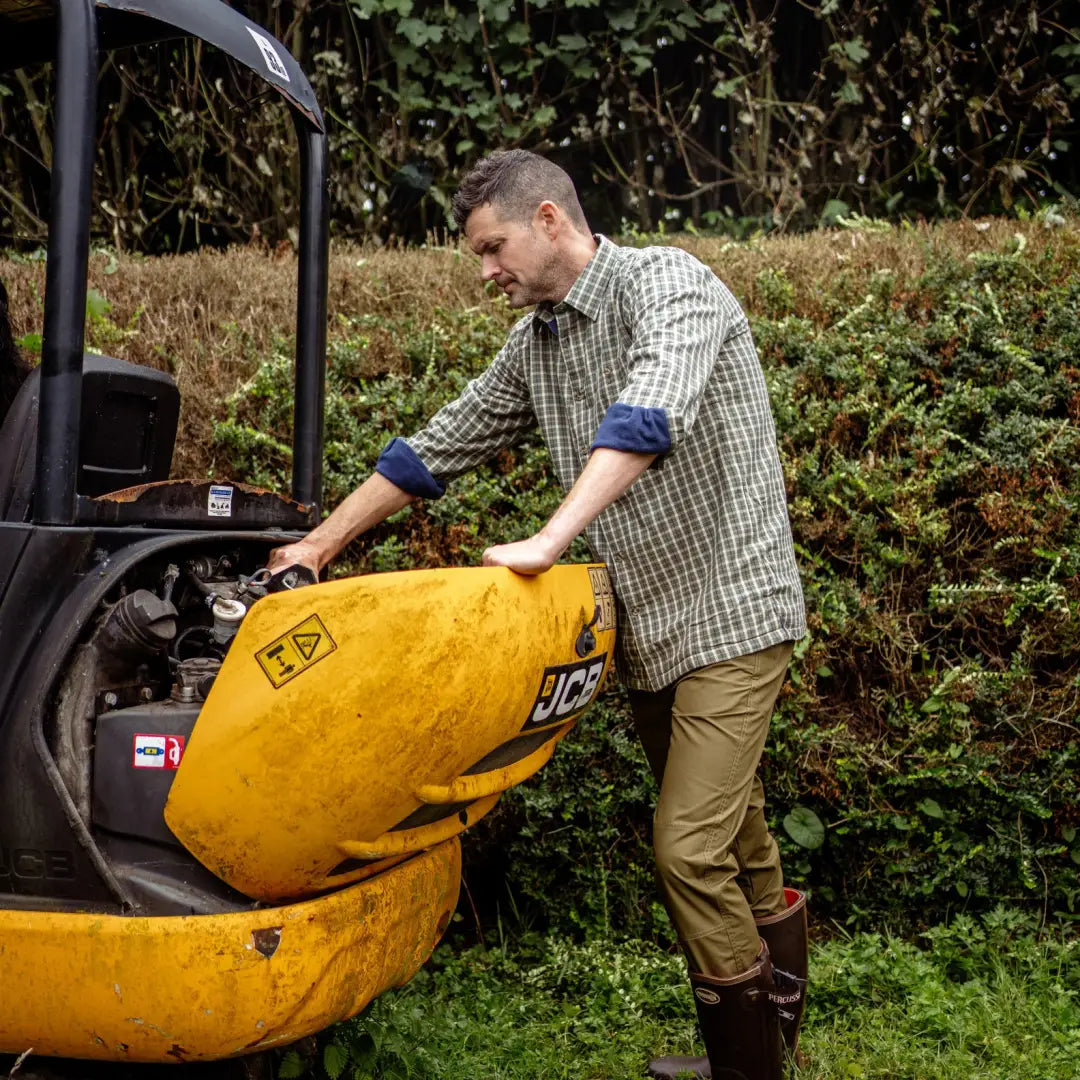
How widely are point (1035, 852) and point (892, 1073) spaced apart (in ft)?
3.24

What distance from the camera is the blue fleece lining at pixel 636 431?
95.9 inches

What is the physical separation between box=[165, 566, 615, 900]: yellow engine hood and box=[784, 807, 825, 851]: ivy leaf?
194 centimetres

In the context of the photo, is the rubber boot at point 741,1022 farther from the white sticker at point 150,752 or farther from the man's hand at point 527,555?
the white sticker at point 150,752

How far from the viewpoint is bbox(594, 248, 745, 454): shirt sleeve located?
246 cm

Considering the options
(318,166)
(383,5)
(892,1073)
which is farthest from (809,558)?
(383,5)

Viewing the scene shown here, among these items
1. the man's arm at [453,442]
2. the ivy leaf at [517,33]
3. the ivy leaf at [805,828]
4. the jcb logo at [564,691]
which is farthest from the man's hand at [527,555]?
the ivy leaf at [517,33]

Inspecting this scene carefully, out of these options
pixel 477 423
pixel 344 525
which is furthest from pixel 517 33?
pixel 344 525

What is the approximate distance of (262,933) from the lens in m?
2.23

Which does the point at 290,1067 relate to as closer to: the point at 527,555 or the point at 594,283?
the point at 527,555

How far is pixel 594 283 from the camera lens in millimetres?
3014

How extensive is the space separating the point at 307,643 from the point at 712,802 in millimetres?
1127

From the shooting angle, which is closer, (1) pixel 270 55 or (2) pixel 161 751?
(2) pixel 161 751

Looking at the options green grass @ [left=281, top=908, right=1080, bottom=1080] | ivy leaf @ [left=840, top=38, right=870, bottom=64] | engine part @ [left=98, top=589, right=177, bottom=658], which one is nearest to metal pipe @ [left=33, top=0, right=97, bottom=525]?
engine part @ [left=98, top=589, right=177, bottom=658]

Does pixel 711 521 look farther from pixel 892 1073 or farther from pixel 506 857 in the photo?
pixel 506 857
